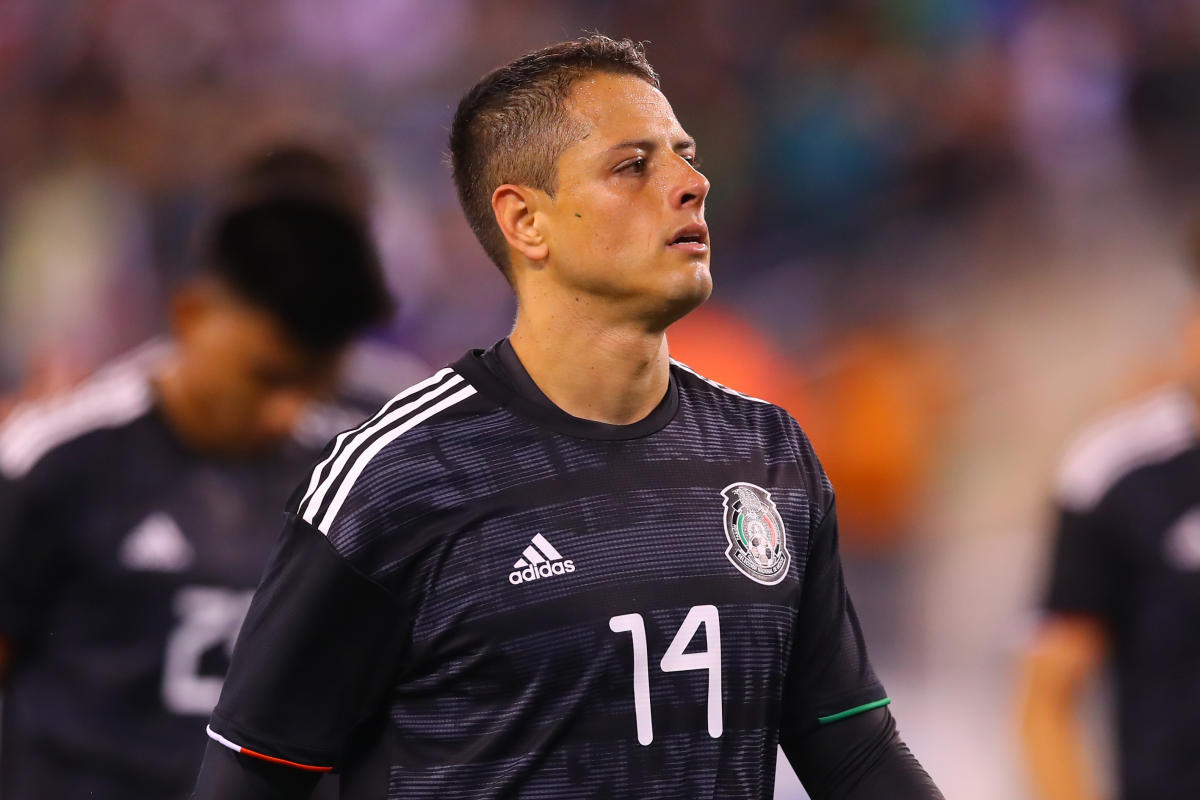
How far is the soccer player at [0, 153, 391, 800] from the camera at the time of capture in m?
3.96

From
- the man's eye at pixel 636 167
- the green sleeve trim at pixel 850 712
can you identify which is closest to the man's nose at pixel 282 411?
the man's eye at pixel 636 167

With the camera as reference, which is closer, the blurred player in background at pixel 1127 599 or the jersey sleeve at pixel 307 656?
the jersey sleeve at pixel 307 656

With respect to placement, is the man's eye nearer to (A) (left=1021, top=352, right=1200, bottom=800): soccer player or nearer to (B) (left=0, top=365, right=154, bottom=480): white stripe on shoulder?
(B) (left=0, top=365, right=154, bottom=480): white stripe on shoulder

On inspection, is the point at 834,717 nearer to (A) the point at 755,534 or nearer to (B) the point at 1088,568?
(A) the point at 755,534

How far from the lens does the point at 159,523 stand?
4043 millimetres

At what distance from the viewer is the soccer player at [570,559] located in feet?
6.66

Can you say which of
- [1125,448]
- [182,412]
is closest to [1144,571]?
[1125,448]

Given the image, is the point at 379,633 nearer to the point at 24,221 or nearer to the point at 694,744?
the point at 694,744

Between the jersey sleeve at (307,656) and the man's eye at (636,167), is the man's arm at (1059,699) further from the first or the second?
the jersey sleeve at (307,656)

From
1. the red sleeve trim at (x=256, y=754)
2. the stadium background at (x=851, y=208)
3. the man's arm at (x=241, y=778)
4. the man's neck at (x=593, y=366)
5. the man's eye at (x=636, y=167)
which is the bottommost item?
the man's arm at (x=241, y=778)

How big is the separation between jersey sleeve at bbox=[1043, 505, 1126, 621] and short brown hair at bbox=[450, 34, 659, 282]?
256 centimetres

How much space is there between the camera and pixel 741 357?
28.1ft

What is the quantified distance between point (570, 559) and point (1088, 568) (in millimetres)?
2723

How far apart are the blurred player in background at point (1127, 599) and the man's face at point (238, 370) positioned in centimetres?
217
